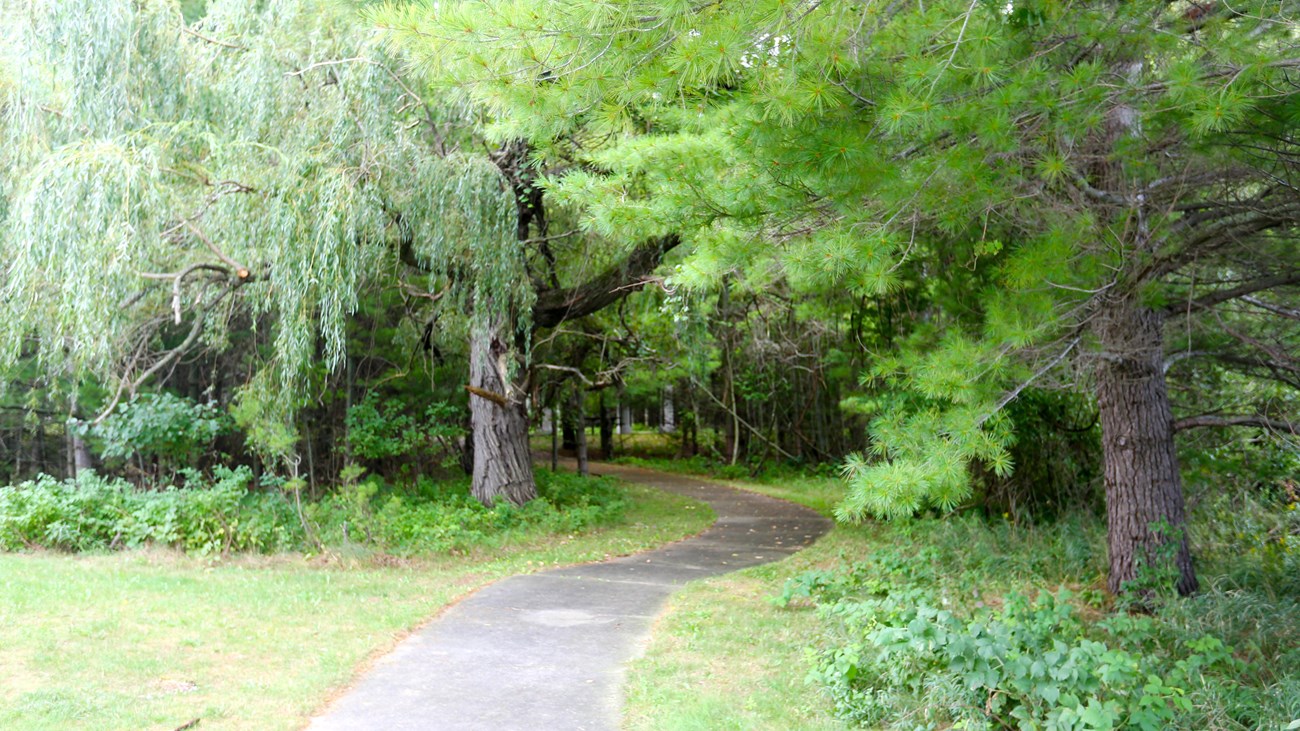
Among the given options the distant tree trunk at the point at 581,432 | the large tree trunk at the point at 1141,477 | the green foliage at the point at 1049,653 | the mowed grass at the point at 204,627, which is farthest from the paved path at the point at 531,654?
the distant tree trunk at the point at 581,432

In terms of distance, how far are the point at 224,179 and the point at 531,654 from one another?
549cm

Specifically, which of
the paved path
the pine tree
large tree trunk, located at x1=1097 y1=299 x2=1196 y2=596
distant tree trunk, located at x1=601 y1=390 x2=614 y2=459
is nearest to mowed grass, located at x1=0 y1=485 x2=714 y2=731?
the paved path

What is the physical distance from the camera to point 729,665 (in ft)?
20.1

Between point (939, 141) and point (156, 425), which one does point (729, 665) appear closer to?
point (939, 141)

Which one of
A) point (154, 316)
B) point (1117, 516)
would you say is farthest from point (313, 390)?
point (1117, 516)

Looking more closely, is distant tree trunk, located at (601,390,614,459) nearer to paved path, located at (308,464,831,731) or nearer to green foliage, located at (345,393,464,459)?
green foliage, located at (345,393,464,459)

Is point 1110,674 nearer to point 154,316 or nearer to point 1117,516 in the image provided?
point 1117,516

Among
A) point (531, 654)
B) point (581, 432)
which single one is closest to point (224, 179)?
point (531, 654)

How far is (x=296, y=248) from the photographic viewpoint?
8.43 metres

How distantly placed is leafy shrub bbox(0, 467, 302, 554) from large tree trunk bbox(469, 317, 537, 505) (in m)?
2.63

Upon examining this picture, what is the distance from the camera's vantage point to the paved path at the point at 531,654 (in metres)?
5.07

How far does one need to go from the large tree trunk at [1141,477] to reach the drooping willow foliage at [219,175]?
5.96 meters

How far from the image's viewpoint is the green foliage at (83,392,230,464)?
1084 cm

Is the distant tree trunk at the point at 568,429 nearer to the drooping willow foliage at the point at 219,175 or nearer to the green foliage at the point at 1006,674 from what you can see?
the drooping willow foliage at the point at 219,175
